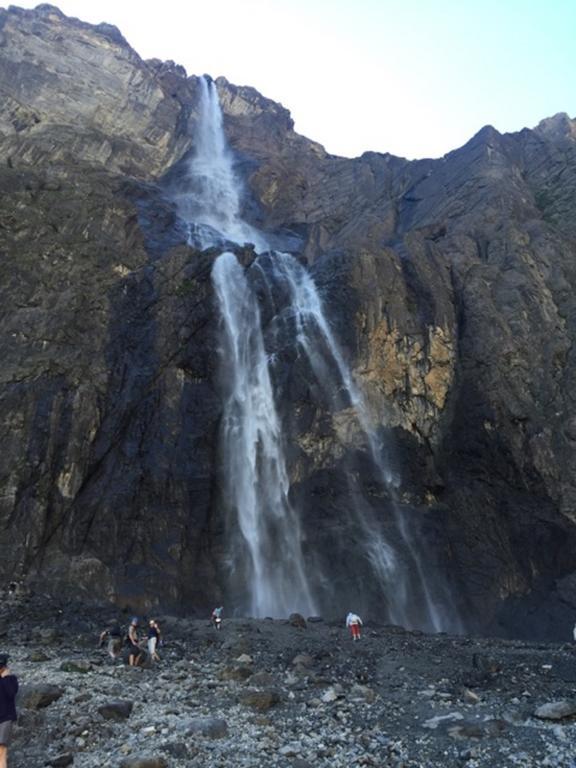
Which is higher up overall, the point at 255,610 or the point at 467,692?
the point at 255,610

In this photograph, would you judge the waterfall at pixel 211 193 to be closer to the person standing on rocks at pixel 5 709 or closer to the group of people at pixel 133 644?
the group of people at pixel 133 644

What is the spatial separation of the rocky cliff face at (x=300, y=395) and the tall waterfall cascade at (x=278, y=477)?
927 mm

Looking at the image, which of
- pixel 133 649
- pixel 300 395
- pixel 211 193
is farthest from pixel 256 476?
pixel 211 193

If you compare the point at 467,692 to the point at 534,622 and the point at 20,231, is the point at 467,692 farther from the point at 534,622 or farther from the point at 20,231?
the point at 20,231

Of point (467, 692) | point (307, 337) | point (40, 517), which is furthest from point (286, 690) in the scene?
point (307, 337)

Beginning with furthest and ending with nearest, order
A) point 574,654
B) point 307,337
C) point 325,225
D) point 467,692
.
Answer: point 325,225
point 307,337
point 574,654
point 467,692

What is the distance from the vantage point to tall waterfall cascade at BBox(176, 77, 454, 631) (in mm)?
31562

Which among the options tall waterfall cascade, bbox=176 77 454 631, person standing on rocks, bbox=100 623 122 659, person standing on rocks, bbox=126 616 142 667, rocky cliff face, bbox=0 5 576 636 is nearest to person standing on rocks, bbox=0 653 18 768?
person standing on rocks, bbox=126 616 142 667

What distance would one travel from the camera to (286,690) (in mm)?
15414

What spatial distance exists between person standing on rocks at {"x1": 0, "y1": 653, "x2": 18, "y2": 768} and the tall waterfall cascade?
21739mm

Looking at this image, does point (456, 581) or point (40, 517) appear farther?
point (456, 581)

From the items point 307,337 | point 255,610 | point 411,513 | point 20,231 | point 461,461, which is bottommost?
point 255,610

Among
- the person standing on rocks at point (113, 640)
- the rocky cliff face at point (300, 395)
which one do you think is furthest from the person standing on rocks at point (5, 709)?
the rocky cliff face at point (300, 395)

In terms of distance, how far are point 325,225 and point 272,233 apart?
21.2 ft
